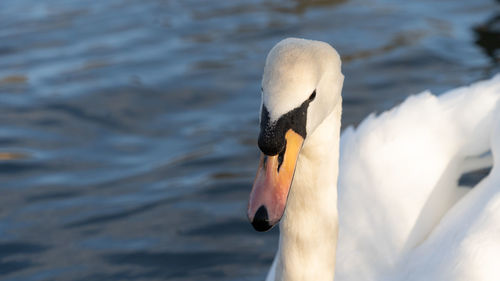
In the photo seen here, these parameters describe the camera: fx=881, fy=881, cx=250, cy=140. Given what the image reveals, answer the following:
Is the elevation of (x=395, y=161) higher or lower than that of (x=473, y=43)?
higher

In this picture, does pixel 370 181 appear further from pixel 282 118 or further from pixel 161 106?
pixel 161 106

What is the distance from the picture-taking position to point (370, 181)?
4168 mm

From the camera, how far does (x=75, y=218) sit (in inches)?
207

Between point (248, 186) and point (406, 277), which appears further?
point (248, 186)

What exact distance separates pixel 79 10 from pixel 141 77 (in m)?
1.73

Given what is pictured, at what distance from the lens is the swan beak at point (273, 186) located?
8.13 feet

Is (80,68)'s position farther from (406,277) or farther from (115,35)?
(406,277)

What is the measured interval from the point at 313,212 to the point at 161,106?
150 inches

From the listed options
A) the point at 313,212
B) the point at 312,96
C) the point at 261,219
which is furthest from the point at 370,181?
the point at 261,219

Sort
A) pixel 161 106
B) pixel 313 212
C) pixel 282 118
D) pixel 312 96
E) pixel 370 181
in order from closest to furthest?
1. pixel 282 118
2. pixel 312 96
3. pixel 313 212
4. pixel 370 181
5. pixel 161 106

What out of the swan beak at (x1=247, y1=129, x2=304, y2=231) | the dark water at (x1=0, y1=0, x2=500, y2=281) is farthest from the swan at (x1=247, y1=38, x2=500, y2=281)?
the dark water at (x1=0, y1=0, x2=500, y2=281)

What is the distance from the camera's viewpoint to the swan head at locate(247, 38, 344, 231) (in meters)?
2.47

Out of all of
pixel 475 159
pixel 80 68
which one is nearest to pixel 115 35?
pixel 80 68

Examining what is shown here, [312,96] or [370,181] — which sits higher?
[312,96]
